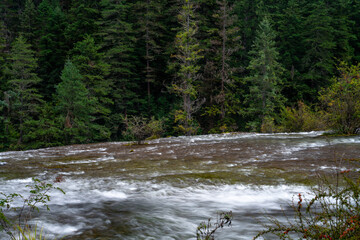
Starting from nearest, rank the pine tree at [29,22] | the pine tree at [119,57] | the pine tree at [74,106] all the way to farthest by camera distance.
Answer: the pine tree at [74,106], the pine tree at [119,57], the pine tree at [29,22]

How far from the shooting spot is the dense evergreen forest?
961 inches

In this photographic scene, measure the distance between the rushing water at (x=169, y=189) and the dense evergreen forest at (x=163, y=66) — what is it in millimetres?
15597

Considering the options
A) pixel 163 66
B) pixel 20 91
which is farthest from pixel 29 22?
pixel 163 66

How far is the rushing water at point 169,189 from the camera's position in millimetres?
3488

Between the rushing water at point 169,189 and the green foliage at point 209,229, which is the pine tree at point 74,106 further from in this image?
the green foliage at point 209,229

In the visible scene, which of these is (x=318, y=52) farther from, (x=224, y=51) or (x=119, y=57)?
(x=119, y=57)

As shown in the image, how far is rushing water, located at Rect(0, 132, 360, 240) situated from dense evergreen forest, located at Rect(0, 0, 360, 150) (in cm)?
1560

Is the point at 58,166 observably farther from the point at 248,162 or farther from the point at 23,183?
the point at 248,162

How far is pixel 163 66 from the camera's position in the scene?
34.4 metres

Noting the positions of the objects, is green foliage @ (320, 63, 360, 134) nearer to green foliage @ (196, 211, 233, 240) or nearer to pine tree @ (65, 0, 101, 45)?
green foliage @ (196, 211, 233, 240)

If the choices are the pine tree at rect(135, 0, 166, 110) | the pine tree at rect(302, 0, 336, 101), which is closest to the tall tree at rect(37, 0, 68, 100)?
the pine tree at rect(135, 0, 166, 110)

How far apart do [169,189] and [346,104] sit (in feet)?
26.6

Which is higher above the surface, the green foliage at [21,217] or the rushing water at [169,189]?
the green foliage at [21,217]

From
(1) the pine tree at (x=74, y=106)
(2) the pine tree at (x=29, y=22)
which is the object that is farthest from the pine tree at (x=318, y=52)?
(2) the pine tree at (x=29, y=22)
